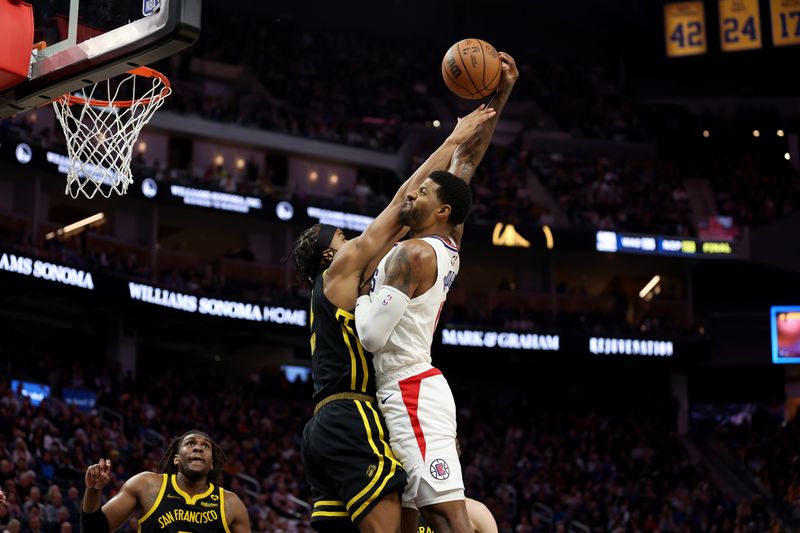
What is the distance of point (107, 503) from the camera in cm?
656

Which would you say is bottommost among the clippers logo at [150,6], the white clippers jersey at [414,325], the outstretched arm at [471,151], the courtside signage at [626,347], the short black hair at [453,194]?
the white clippers jersey at [414,325]

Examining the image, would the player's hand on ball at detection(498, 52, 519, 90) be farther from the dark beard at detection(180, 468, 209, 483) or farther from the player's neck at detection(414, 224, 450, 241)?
the dark beard at detection(180, 468, 209, 483)

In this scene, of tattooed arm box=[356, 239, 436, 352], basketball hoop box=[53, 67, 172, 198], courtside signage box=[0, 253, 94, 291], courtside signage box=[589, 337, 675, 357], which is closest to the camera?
tattooed arm box=[356, 239, 436, 352]

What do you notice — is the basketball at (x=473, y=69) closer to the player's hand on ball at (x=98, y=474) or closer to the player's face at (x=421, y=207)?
the player's face at (x=421, y=207)

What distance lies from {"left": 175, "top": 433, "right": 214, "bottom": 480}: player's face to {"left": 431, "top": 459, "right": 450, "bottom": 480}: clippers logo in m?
2.51

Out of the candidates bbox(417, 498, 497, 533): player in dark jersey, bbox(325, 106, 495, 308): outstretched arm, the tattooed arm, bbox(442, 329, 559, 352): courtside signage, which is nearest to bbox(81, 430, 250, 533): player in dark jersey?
bbox(417, 498, 497, 533): player in dark jersey

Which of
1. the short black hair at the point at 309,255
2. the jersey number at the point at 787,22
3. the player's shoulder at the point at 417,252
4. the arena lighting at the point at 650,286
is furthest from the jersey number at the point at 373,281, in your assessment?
the jersey number at the point at 787,22

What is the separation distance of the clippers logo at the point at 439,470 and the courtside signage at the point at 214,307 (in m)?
17.5

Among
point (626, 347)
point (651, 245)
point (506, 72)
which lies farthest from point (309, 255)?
point (651, 245)

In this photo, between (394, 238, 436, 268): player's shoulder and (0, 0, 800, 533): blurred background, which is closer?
(394, 238, 436, 268): player's shoulder

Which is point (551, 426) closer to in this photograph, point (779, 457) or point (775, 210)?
point (779, 457)

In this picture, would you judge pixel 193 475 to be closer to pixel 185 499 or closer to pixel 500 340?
pixel 185 499

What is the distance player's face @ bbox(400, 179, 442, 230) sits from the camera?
16.6 ft

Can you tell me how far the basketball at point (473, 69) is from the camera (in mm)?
5965
